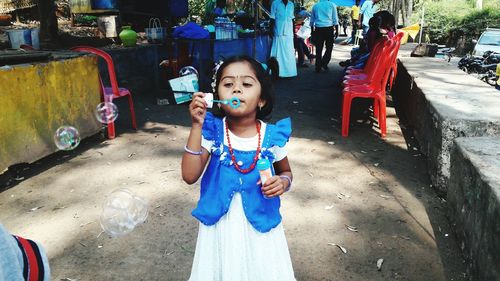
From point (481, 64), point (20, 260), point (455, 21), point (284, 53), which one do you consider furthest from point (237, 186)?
point (455, 21)

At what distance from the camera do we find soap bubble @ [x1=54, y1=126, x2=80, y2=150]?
4.48m

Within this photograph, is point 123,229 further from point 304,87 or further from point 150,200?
point 304,87

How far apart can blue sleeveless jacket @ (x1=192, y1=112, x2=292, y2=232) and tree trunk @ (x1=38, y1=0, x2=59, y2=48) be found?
760 centimetres

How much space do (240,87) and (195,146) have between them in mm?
321

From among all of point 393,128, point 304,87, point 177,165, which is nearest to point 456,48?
point 304,87

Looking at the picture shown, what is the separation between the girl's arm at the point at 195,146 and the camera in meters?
1.69

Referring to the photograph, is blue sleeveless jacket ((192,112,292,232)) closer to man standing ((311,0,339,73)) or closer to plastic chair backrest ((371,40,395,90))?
plastic chair backrest ((371,40,395,90))

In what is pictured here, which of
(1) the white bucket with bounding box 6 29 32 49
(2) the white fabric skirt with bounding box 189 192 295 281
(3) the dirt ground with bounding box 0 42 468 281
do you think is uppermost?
(1) the white bucket with bounding box 6 29 32 49

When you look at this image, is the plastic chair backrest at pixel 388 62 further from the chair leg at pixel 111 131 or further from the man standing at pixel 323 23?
the man standing at pixel 323 23

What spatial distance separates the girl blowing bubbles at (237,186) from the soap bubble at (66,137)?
2998 mm

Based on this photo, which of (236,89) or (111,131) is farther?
(111,131)

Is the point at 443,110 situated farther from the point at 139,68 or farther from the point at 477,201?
the point at 139,68

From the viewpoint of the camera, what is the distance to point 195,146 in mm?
1788

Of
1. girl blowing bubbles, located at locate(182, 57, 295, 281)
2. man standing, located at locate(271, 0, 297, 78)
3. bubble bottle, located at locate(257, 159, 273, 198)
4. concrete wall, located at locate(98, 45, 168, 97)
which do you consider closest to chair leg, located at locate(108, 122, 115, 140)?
concrete wall, located at locate(98, 45, 168, 97)
